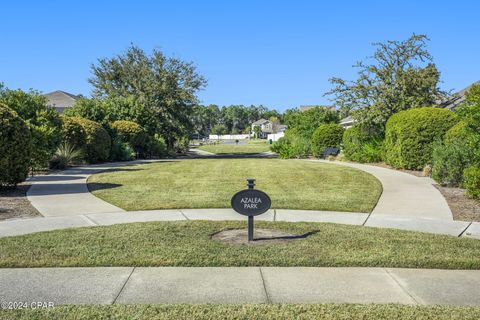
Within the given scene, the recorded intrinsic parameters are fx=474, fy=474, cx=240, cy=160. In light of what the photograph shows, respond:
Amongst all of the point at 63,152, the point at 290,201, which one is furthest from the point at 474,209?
the point at 63,152

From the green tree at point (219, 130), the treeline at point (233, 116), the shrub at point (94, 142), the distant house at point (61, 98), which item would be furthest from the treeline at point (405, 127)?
the treeline at point (233, 116)

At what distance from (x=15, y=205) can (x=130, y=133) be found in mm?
19639

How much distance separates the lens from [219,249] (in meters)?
6.36

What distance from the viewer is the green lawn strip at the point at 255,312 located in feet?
13.5

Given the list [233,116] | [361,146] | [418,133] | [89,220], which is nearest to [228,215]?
[89,220]

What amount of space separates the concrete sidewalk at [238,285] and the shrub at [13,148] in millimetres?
7451

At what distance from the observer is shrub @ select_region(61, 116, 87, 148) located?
2232cm

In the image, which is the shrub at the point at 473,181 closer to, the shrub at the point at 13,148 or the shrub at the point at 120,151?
the shrub at the point at 13,148

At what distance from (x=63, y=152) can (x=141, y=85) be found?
20.7 metres

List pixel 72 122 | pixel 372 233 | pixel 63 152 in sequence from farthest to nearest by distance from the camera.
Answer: pixel 72 122
pixel 63 152
pixel 372 233

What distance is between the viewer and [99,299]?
15.0 ft

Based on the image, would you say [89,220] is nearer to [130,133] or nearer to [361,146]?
[361,146]

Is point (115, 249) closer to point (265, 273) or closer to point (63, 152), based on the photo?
point (265, 273)

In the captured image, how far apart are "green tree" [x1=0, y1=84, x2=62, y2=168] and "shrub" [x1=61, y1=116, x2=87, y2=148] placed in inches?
104
